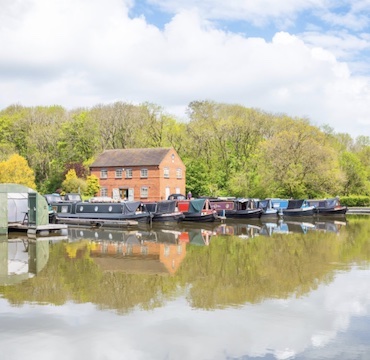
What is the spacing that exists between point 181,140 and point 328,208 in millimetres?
22482

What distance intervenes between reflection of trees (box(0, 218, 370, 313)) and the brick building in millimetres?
28049

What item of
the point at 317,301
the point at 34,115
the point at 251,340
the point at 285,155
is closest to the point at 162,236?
the point at 317,301

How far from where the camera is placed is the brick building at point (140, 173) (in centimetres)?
4972

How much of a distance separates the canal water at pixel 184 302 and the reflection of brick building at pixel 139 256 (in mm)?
41

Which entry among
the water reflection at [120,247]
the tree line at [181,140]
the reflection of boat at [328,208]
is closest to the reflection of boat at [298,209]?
the reflection of boat at [328,208]

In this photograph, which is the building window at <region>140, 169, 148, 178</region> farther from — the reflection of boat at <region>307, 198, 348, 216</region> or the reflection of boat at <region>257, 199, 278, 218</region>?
the reflection of boat at <region>307, 198, 348, 216</region>

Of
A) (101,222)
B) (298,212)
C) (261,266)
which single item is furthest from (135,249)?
(298,212)

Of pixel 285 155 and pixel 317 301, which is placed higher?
pixel 285 155

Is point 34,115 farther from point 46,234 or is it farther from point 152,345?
point 152,345

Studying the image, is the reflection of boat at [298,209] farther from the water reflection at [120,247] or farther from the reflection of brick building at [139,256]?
the reflection of brick building at [139,256]

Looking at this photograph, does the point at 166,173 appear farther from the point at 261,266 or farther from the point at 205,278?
the point at 205,278

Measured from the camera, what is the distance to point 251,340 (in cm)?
877

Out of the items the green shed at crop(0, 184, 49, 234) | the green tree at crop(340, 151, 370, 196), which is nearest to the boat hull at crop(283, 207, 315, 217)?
the green tree at crop(340, 151, 370, 196)

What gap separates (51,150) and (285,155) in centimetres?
2788
